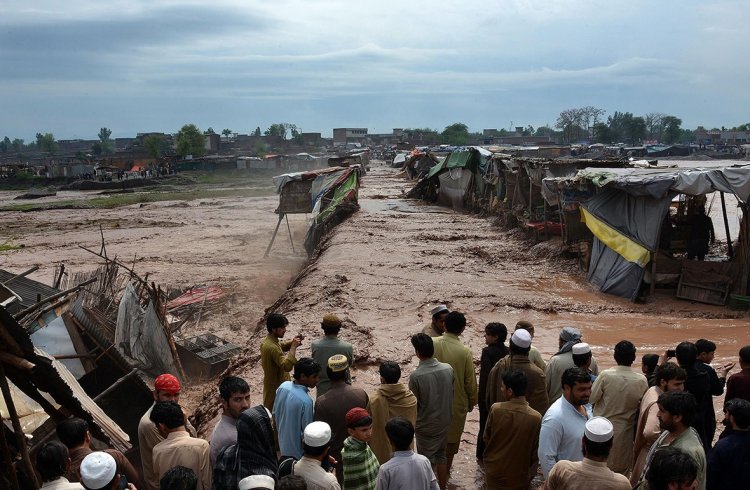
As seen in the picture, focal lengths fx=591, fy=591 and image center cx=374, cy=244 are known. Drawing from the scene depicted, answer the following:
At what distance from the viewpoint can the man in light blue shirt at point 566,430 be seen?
3.98m

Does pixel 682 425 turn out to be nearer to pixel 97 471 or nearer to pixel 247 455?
pixel 247 455

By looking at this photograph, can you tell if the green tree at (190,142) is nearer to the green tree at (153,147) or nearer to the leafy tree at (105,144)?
the green tree at (153,147)

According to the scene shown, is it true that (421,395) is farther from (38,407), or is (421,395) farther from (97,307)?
(97,307)

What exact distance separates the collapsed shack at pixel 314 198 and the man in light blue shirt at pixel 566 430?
15.5 m

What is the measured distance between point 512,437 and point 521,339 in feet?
2.75

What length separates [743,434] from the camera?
146 inches

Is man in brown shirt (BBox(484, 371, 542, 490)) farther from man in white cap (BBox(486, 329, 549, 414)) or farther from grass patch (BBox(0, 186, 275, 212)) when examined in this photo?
grass patch (BBox(0, 186, 275, 212))

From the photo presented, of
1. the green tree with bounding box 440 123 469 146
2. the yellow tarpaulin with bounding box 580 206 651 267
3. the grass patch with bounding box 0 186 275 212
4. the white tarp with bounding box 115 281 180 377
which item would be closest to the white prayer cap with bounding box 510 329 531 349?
the white tarp with bounding box 115 281 180 377

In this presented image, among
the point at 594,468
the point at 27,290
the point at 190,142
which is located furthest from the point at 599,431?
the point at 190,142

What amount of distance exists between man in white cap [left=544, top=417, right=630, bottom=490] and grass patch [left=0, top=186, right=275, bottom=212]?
39.6 metres

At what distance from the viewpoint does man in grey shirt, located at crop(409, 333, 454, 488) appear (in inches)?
190

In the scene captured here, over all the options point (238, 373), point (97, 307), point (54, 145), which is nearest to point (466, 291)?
point (238, 373)

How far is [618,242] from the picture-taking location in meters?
12.3

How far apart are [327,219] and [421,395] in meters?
15.7
